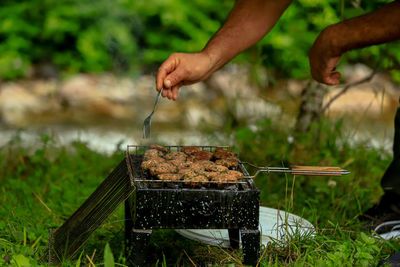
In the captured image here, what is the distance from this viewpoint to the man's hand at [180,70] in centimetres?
273

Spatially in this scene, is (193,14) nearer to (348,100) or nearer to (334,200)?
(348,100)

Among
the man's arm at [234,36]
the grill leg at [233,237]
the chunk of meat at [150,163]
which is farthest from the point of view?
the man's arm at [234,36]

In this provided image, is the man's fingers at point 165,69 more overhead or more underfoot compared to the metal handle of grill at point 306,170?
more overhead

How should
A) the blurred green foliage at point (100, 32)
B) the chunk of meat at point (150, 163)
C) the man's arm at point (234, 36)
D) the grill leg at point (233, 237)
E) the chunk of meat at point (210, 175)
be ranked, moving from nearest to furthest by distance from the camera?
the chunk of meat at point (210, 175) < the chunk of meat at point (150, 163) < the grill leg at point (233, 237) < the man's arm at point (234, 36) < the blurred green foliage at point (100, 32)

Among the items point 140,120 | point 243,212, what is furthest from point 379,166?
point 140,120

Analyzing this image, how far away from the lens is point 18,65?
840cm

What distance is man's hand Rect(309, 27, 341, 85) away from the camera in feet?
9.59

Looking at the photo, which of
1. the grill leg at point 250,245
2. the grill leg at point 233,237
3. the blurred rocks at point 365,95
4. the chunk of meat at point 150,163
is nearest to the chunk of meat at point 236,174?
the grill leg at point 250,245

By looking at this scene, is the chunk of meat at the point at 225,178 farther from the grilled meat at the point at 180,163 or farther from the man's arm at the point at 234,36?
the man's arm at the point at 234,36

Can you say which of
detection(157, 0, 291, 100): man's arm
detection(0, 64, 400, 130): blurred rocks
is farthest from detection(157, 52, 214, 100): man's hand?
detection(0, 64, 400, 130): blurred rocks

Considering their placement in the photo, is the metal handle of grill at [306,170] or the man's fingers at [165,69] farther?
the man's fingers at [165,69]

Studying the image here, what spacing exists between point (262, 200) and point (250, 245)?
4.73ft

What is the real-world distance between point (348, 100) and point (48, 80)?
4700 mm

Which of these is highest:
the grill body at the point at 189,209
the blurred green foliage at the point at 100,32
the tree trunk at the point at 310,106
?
the blurred green foliage at the point at 100,32
